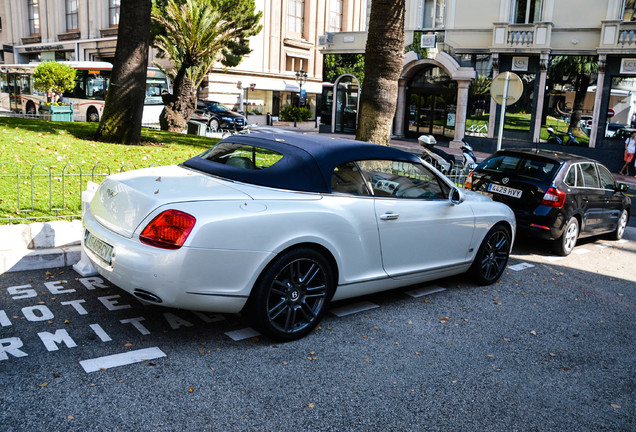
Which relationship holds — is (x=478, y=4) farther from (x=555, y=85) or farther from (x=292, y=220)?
(x=292, y=220)

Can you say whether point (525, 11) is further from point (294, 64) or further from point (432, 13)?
point (294, 64)

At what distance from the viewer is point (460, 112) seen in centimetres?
2956

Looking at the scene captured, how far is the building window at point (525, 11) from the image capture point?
28.0 metres

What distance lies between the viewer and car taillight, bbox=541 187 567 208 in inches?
317

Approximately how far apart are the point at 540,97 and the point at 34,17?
47149 mm

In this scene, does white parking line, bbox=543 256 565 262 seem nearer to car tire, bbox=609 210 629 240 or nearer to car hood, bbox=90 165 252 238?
car tire, bbox=609 210 629 240

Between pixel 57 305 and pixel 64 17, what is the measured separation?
5197cm

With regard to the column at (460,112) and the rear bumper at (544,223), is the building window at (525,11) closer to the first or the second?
the column at (460,112)

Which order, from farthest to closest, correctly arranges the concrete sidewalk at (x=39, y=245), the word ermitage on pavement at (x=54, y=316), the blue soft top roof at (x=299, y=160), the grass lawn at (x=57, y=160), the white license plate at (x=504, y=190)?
1. the white license plate at (x=504, y=190)
2. the grass lawn at (x=57, y=160)
3. the concrete sidewalk at (x=39, y=245)
4. the blue soft top roof at (x=299, y=160)
5. the word ermitage on pavement at (x=54, y=316)

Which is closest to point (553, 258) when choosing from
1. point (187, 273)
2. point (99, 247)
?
point (187, 273)

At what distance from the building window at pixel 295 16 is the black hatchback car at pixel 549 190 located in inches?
1747

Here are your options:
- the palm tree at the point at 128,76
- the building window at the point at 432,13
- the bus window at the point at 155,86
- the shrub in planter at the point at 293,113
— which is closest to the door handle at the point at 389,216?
the palm tree at the point at 128,76

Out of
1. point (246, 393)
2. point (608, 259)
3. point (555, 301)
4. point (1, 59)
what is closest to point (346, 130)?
point (608, 259)

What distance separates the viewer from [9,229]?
5.93 m
